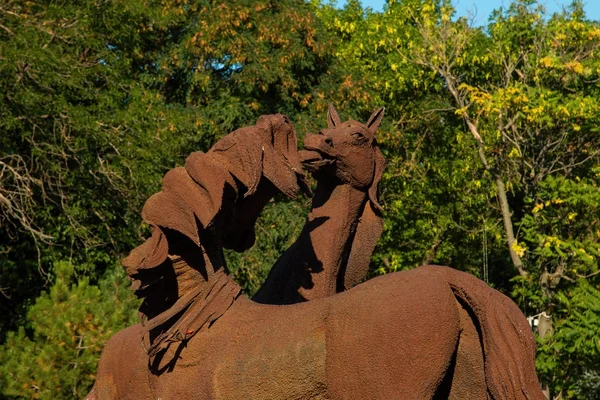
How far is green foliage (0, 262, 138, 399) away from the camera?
42.9ft

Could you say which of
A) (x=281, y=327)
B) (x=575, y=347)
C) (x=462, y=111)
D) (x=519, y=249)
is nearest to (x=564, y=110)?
(x=462, y=111)

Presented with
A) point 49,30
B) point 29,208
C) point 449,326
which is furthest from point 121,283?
point 449,326

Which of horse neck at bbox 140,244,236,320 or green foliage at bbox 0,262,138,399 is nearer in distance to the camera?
horse neck at bbox 140,244,236,320

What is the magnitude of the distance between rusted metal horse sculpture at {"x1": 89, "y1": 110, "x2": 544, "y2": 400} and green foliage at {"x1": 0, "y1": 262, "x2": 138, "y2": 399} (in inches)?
287

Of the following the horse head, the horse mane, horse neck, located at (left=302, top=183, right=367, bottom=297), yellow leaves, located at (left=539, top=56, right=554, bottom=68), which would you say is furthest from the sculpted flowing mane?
yellow leaves, located at (left=539, top=56, right=554, bottom=68)

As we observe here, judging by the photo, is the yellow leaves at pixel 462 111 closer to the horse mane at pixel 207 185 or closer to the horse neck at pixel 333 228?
the horse neck at pixel 333 228

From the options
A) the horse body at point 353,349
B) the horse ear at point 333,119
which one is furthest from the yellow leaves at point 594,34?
the horse body at point 353,349

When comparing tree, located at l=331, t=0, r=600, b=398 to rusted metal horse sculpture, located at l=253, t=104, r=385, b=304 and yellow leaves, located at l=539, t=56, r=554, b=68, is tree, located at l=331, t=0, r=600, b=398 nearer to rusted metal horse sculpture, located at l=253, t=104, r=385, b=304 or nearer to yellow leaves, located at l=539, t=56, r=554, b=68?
yellow leaves, located at l=539, t=56, r=554, b=68

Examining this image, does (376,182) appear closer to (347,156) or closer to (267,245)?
(347,156)

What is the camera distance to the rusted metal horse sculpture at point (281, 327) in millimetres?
4859

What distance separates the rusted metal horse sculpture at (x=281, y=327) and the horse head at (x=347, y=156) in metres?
0.01

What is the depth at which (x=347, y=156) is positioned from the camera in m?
6.30

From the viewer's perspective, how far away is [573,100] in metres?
19.9

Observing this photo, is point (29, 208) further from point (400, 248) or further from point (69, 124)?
point (400, 248)
